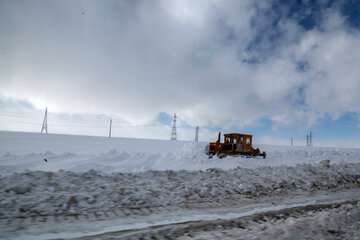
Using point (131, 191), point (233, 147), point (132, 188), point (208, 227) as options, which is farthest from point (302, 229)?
point (233, 147)

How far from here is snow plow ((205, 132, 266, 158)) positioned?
17156 millimetres

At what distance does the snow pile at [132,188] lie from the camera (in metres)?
3.98

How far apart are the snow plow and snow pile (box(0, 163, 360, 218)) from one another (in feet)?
31.0

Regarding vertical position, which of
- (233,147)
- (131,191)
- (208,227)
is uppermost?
(233,147)

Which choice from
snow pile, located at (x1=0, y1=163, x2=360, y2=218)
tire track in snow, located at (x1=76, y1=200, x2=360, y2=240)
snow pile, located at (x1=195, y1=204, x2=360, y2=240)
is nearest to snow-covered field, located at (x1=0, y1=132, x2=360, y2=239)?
snow pile, located at (x1=0, y1=163, x2=360, y2=218)

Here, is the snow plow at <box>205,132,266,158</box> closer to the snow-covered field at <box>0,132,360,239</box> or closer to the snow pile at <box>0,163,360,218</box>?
the snow-covered field at <box>0,132,360,239</box>

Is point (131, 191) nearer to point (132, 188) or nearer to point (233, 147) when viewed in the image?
point (132, 188)

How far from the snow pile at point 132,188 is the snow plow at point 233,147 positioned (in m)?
9.44

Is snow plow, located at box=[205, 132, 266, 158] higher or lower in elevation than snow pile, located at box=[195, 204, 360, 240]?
higher

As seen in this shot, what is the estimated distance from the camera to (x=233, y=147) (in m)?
17.8

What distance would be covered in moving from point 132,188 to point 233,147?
13.8 m

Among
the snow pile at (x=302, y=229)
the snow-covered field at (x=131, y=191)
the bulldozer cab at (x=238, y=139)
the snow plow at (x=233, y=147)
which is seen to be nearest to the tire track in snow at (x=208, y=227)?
the snow pile at (x=302, y=229)

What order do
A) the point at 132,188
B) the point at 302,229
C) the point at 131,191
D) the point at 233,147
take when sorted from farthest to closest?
the point at 233,147 → the point at 132,188 → the point at 131,191 → the point at 302,229

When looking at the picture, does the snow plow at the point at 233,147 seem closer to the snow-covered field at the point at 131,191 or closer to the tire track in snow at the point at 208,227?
the snow-covered field at the point at 131,191
